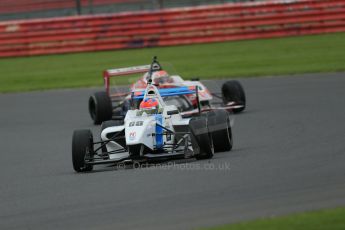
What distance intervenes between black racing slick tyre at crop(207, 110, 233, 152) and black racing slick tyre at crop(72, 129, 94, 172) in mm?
1668

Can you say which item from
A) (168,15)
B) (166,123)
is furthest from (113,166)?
(168,15)

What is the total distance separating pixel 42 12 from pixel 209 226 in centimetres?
2945

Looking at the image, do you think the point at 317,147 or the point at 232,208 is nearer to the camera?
the point at 232,208

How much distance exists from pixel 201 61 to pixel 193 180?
17.8 metres

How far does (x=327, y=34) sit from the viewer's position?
3019 cm

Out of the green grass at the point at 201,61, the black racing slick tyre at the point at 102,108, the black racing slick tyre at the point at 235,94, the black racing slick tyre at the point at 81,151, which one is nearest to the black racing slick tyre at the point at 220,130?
the black racing slick tyre at the point at 81,151

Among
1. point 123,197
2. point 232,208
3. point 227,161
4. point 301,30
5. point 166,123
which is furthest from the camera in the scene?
point 301,30

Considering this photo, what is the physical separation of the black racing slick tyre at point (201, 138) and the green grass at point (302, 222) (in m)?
4.05

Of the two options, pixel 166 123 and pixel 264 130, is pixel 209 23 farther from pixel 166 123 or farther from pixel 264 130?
pixel 166 123

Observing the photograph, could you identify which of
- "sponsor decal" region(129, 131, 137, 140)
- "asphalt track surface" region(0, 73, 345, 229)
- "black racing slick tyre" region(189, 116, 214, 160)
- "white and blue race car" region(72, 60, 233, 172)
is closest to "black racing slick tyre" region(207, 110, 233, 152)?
"white and blue race car" region(72, 60, 233, 172)

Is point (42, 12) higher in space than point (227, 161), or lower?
higher

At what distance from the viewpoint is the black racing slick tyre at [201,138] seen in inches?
489

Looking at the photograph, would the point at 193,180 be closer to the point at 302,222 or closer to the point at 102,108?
the point at 302,222

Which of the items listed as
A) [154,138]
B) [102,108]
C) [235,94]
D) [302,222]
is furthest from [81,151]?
[235,94]
